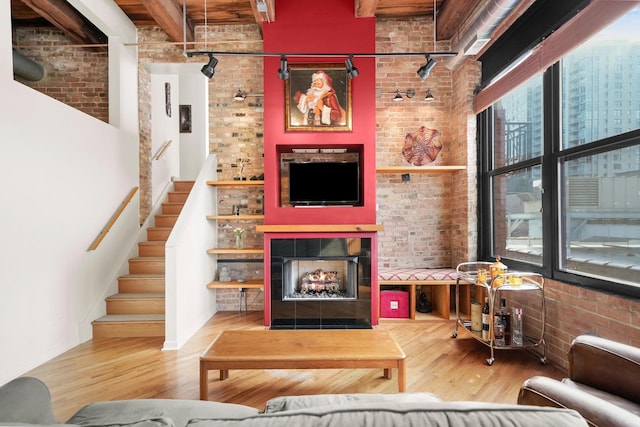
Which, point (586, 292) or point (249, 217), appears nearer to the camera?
point (586, 292)

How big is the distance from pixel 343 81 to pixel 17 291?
12.6 ft

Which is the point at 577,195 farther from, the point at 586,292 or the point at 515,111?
the point at 515,111

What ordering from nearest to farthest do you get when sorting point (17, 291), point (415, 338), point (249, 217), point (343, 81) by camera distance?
point (17, 291) < point (415, 338) < point (343, 81) < point (249, 217)

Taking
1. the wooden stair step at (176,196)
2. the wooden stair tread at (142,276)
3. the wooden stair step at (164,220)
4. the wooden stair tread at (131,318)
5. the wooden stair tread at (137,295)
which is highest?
the wooden stair step at (176,196)

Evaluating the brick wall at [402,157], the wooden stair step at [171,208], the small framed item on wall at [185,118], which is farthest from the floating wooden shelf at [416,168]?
the small framed item on wall at [185,118]

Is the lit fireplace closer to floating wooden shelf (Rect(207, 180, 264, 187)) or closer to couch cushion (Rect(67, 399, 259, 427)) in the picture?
floating wooden shelf (Rect(207, 180, 264, 187))

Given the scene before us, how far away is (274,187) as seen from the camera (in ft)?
13.3

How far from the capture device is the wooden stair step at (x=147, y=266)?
4.34 metres

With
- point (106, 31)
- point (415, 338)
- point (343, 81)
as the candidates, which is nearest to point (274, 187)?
point (343, 81)

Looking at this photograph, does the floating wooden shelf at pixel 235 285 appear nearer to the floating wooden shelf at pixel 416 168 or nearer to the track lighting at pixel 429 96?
the floating wooden shelf at pixel 416 168

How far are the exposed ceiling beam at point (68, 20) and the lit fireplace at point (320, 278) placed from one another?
158 inches

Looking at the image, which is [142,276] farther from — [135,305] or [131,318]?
[131,318]

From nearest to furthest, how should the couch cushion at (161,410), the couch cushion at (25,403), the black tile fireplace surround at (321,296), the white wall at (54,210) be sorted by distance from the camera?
the couch cushion at (25,403) → the couch cushion at (161,410) → the white wall at (54,210) → the black tile fireplace surround at (321,296)

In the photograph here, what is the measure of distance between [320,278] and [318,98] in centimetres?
222
